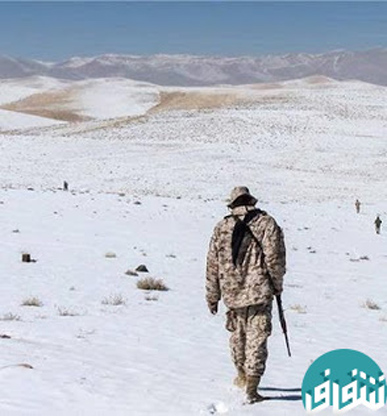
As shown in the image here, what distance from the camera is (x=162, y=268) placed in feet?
64.8

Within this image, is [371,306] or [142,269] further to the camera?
[142,269]

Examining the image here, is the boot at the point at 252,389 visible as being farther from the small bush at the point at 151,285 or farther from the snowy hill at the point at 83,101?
the snowy hill at the point at 83,101

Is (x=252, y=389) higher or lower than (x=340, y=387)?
lower

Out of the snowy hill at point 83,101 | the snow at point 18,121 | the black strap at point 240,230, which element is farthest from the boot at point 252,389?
the snowy hill at point 83,101

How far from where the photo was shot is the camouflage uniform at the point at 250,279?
8.42 m

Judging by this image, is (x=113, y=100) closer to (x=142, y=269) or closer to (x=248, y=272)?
Answer: (x=142, y=269)

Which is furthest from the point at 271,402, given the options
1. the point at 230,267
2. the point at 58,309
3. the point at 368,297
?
the point at 368,297

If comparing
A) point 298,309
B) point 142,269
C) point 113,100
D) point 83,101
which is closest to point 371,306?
point 298,309

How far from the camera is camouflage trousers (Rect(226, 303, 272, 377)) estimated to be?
28.2 feet

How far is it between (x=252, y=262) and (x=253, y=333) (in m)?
0.68

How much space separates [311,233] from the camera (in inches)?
1150

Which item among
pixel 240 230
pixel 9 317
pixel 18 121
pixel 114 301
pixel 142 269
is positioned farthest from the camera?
pixel 18 121

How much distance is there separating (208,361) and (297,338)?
2.34 meters

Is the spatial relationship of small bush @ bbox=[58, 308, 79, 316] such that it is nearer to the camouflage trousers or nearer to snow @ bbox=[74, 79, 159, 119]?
the camouflage trousers
